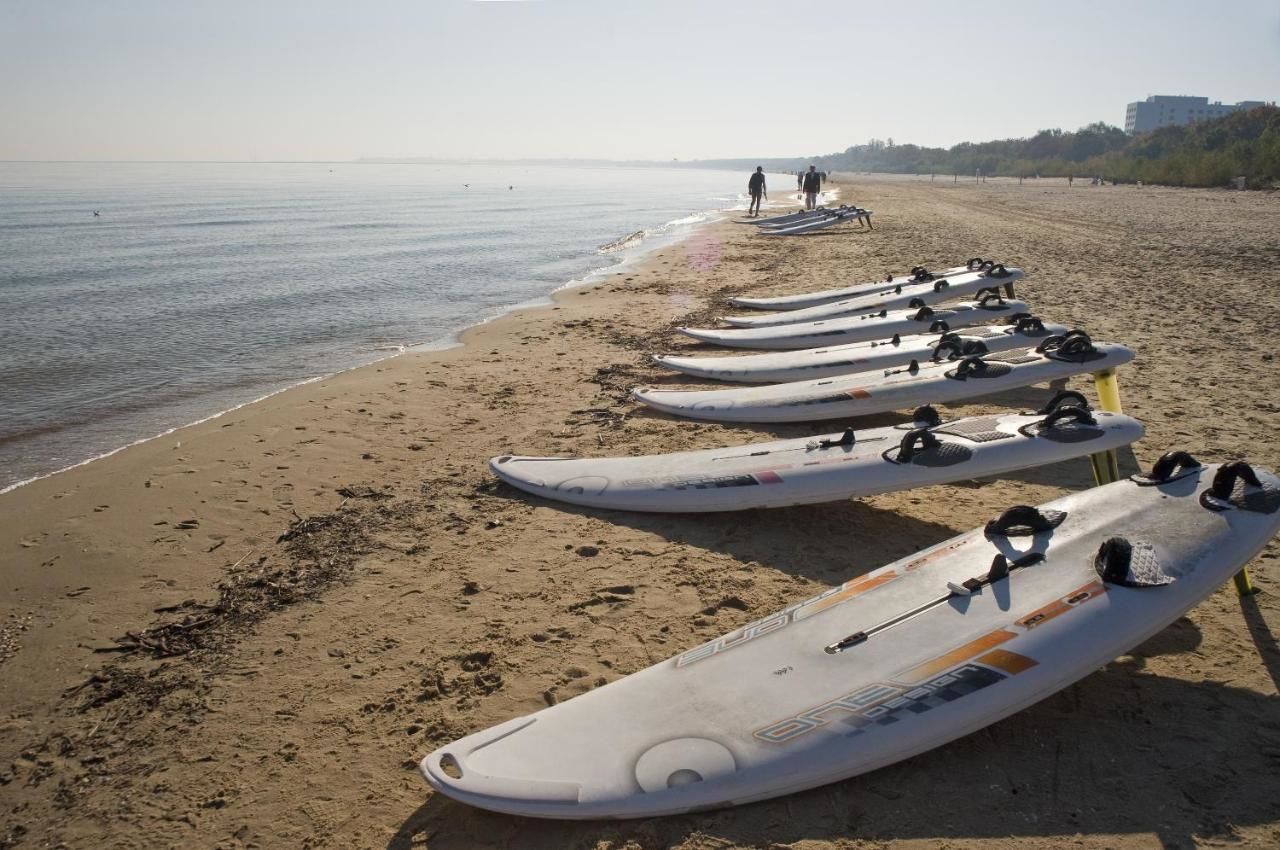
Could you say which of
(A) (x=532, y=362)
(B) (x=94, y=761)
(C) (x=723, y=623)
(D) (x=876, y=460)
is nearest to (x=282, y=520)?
(B) (x=94, y=761)

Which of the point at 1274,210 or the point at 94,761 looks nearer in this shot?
the point at 94,761

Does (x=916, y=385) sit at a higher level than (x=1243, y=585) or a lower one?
higher

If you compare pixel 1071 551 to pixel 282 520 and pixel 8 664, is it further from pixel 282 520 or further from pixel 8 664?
pixel 8 664

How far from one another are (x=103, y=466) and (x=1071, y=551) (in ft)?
23.1

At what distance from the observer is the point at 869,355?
297 inches

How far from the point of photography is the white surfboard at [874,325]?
345 inches

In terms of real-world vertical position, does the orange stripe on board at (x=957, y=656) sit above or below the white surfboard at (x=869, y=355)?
below

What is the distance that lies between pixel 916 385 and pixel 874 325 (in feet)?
9.34

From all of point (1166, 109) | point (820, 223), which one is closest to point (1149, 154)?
point (820, 223)

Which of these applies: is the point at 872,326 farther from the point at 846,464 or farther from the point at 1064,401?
the point at 846,464

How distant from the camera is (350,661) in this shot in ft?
11.9

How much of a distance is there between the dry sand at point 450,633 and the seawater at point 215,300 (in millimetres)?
1946

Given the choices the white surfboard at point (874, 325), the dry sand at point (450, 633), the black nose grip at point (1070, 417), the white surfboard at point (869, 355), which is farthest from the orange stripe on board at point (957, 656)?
the white surfboard at point (874, 325)

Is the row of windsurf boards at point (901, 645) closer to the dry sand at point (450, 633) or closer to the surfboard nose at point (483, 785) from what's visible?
the surfboard nose at point (483, 785)
